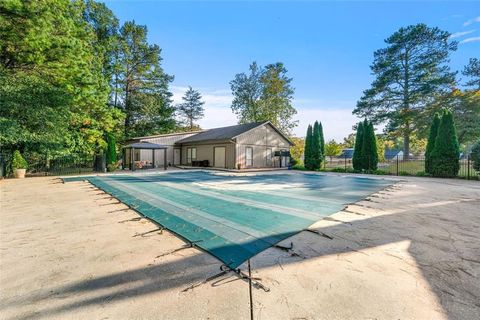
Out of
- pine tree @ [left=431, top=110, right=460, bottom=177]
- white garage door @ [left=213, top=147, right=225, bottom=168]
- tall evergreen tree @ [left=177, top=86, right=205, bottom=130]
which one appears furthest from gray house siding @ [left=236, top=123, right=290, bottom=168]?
tall evergreen tree @ [left=177, top=86, right=205, bottom=130]

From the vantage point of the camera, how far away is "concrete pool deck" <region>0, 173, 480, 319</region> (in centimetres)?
182

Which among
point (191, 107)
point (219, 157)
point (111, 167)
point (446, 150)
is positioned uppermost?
point (191, 107)

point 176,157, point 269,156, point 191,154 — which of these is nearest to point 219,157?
point 191,154

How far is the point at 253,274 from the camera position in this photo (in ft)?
7.69

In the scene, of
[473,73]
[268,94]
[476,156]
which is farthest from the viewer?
[268,94]

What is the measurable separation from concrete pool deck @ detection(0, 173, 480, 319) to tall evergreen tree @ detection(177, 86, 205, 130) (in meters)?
40.9

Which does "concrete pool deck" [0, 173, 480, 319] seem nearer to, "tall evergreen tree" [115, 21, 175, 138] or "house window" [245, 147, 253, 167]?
"house window" [245, 147, 253, 167]

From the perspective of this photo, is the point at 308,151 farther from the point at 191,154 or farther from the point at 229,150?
the point at 191,154

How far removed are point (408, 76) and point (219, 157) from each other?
2116 centimetres

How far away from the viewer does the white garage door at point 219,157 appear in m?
18.9

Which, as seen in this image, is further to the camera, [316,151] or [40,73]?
[316,151]

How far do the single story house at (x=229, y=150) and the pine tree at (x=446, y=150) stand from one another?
10.7 metres

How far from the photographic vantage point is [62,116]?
39.4 ft

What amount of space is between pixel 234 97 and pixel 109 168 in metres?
19.3
